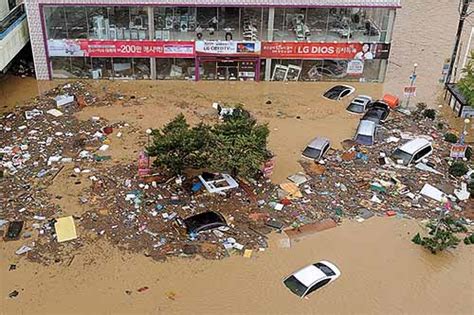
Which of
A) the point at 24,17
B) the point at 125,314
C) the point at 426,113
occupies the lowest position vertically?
the point at 125,314

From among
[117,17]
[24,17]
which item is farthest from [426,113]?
[24,17]

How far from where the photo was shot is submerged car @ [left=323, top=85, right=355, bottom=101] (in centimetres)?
2834

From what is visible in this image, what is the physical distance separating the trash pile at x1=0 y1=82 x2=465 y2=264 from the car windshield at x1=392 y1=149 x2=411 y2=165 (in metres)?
0.37

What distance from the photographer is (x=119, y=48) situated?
28906 millimetres

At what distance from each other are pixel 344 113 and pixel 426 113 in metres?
3.84

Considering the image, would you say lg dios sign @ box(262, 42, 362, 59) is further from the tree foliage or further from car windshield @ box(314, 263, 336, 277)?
car windshield @ box(314, 263, 336, 277)

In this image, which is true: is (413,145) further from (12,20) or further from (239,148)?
(12,20)

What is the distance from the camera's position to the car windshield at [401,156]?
2250cm

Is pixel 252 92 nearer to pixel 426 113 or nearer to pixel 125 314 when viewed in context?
pixel 426 113

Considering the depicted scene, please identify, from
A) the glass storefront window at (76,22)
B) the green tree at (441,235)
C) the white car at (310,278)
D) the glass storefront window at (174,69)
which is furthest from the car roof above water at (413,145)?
the glass storefront window at (76,22)

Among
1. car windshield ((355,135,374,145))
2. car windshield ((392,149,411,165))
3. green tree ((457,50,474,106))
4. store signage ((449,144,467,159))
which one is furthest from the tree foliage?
green tree ((457,50,474,106))

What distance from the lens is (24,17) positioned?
29.3 m

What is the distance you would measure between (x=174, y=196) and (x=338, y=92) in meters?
12.2

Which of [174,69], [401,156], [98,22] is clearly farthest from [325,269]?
[98,22]
